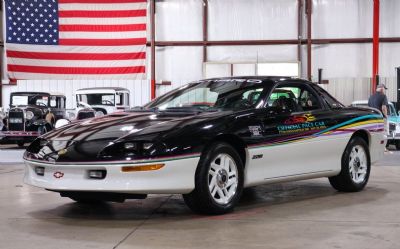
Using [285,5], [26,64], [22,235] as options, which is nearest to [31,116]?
[26,64]

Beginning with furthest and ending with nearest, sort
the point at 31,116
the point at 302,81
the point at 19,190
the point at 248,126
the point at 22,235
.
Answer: the point at 31,116 → the point at 19,190 → the point at 302,81 → the point at 248,126 → the point at 22,235

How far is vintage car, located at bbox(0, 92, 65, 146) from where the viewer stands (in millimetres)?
17406

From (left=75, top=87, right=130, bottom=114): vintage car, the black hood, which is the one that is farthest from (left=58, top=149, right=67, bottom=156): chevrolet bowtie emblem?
(left=75, top=87, right=130, bottom=114): vintage car

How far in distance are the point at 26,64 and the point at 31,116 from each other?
5.18 meters

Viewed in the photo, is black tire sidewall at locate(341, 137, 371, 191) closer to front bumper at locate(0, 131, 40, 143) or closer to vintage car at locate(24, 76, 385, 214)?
vintage car at locate(24, 76, 385, 214)

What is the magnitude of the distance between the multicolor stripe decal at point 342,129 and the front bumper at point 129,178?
877 millimetres

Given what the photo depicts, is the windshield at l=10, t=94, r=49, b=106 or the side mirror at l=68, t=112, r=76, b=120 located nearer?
the side mirror at l=68, t=112, r=76, b=120

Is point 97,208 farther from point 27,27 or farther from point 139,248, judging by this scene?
point 27,27

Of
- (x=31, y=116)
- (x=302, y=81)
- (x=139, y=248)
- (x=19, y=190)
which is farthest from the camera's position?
(x=31, y=116)

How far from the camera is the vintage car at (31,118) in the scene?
17406 millimetres

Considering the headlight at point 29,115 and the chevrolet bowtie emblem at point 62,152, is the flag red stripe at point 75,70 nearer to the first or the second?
the headlight at point 29,115

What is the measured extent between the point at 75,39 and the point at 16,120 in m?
5.43

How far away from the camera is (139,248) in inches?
175

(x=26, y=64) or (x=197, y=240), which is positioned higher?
(x=26, y=64)
